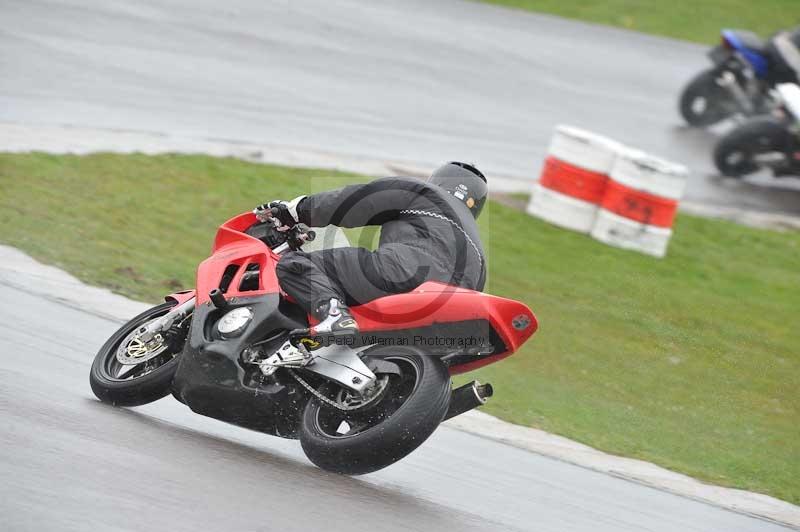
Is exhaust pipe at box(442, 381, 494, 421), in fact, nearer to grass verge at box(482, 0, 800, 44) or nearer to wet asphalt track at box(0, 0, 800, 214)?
wet asphalt track at box(0, 0, 800, 214)

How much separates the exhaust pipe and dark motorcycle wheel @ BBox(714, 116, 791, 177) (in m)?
10.4

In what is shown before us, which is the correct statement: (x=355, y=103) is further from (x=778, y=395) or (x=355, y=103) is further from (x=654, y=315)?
(x=778, y=395)

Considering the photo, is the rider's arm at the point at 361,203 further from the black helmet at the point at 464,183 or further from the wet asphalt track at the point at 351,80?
the wet asphalt track at the point at 351,80

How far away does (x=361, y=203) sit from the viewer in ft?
19.5

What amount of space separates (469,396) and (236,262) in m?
1.44

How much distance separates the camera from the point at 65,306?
7754mm

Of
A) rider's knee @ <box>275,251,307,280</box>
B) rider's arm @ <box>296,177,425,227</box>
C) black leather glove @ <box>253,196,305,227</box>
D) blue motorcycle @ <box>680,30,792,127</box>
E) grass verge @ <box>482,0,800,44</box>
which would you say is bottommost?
grass verge @ <box>482,0,800,44</box>

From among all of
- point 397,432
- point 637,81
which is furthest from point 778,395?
point 637,81

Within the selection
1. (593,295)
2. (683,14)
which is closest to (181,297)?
(593,295)

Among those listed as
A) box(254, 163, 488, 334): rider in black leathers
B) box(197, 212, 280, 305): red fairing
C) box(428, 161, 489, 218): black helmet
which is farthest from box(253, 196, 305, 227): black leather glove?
box(428, 161, 489, 218): black helmet

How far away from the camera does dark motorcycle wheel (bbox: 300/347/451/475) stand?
5168 mm

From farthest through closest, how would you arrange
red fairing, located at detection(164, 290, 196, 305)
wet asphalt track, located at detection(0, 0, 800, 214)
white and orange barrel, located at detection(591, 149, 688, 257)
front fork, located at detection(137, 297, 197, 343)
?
wet asphalt track, located at detection(0, 0, 800, 214), white and orange barrel, located at detection(591, 149, 688, 257), red fairing, located at detection(164, 290, 196, 305), front fork, located at detection(137, 297, 197, 343)

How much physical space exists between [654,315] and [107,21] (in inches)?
348

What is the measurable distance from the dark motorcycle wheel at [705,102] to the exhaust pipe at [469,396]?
1216cm
